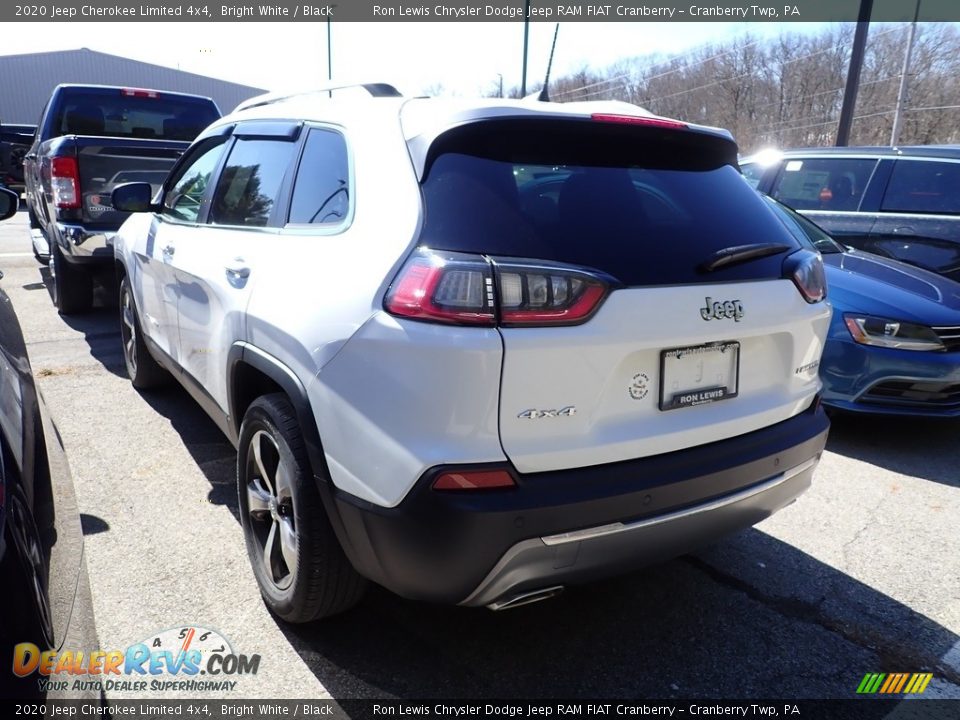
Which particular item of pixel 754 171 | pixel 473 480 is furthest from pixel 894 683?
pixel 754 171

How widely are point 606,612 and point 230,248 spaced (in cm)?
210

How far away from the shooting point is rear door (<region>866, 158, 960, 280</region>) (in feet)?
19.8

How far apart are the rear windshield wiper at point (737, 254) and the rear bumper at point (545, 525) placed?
0.57 metres

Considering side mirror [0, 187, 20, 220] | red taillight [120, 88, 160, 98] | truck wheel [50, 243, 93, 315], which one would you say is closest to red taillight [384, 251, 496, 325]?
side mirror [0, 187, 20, 220]

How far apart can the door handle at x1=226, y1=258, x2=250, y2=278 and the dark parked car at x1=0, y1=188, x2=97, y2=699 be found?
0.84m

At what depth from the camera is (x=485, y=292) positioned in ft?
6.08

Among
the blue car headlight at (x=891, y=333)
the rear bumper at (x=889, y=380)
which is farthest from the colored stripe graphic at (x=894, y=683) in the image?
the blue car headlight at (x=891, y=333)

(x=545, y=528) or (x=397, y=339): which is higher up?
(x=397, y=339)

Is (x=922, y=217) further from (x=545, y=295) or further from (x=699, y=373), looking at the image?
(x=545, y=295)

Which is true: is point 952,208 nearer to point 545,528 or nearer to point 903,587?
point 903,587

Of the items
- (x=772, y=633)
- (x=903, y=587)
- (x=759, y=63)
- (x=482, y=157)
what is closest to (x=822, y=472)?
(x=903, y=587)

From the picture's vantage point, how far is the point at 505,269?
1.87 m

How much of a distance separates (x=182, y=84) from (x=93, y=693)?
189 ft

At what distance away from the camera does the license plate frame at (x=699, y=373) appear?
2125 mm
